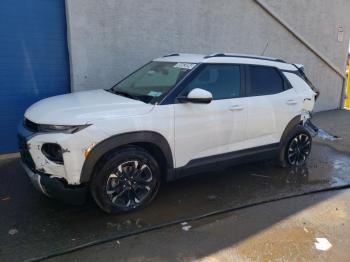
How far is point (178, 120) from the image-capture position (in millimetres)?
3930

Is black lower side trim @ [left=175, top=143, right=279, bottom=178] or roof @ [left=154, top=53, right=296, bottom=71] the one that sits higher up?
roof @ [left=154, top=53, right=296, bottom=71]

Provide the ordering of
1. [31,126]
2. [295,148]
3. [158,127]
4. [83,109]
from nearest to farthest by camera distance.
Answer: [83,109]
[31,126]
[158,127]
[295,148]

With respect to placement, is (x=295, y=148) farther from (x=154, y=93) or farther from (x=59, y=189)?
(x=59, y=189)

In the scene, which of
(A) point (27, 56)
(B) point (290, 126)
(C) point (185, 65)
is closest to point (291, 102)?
(B) point (290, 126)

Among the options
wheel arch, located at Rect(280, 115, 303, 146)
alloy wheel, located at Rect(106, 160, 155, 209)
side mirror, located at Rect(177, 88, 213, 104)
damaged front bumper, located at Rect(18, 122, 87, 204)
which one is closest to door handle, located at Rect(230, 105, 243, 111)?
side mirror, located at Rect(177, 88, 213, 104)

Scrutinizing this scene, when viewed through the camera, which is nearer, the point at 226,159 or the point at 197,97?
the point at 197,97

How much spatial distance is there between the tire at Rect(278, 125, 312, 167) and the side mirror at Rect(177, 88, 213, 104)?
6.23ft

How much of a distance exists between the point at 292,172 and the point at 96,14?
4.28m

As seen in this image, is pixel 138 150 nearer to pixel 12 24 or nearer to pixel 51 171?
pixel 51 171

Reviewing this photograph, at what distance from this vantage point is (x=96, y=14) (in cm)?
614

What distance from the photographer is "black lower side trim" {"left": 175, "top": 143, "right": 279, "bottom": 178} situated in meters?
4.21

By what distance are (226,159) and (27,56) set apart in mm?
3698

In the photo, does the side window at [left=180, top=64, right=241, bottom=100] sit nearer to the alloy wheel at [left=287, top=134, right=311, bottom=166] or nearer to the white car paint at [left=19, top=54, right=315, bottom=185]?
the white car paint at [left=19, top=54, right=315, bottom=185]

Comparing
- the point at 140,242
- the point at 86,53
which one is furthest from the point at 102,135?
the point at 86,53
